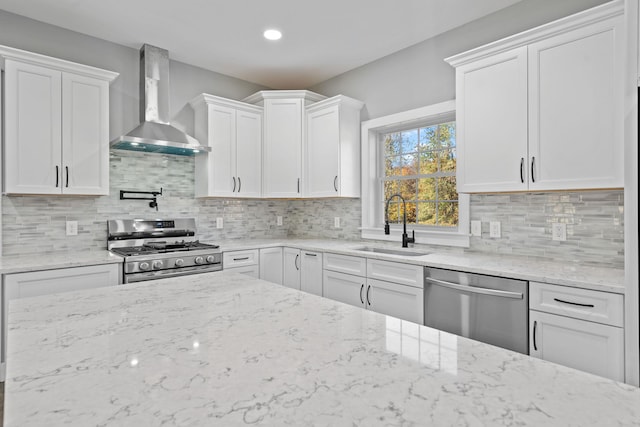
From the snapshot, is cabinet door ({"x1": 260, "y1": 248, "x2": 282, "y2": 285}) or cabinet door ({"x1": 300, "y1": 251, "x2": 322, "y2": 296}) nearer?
cabinet door ({"x1": 300, "y1": 251, "x2": 322, "y2": 296})

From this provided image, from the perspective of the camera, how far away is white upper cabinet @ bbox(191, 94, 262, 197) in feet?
12.3

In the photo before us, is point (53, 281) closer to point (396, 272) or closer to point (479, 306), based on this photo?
point (396, 272)

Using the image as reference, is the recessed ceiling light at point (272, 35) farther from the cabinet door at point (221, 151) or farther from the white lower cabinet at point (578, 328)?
the white lower cabinet at point (578, 328)

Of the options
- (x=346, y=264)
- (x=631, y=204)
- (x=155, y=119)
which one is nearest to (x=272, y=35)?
(x=155, y=119)

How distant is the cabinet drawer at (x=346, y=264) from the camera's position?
3026 mm

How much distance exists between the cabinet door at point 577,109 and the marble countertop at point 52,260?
310cm

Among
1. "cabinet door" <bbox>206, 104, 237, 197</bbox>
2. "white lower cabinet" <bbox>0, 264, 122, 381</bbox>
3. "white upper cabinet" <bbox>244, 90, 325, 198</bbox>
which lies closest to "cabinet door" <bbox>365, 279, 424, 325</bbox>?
"white upper cabinet" <bbox>244, 90, 325, 198</bbox>

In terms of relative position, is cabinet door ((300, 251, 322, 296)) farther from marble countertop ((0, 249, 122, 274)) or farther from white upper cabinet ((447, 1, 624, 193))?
marble countertop ((0, 249, 122, 274))

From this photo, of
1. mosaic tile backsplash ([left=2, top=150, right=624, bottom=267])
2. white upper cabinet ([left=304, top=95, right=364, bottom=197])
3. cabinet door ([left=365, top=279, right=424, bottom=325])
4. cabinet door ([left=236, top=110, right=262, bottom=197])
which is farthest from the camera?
cabinet door ([left=236, top=110, right=262, bottom=197])

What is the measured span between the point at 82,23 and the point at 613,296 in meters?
4.18

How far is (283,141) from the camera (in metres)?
4.04

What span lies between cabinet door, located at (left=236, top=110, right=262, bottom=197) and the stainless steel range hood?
466 mm

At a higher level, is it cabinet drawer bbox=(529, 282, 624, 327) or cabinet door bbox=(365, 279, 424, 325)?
cabinet drawer bbox=(529, 282, 624, 327)

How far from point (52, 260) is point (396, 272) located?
2527 millimetres
